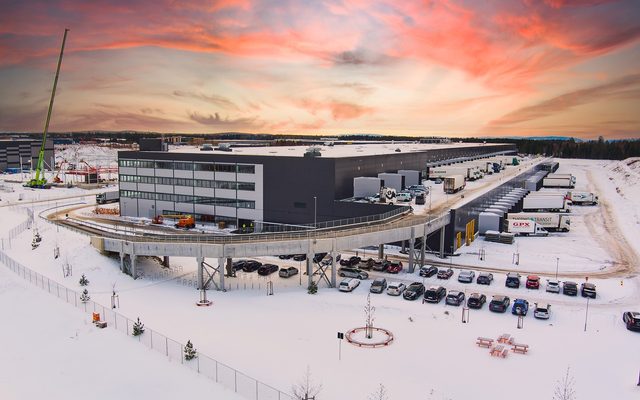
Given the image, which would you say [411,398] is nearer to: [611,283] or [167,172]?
[611,283]

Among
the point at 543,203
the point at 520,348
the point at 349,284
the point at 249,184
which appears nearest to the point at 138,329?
the point at 349,284

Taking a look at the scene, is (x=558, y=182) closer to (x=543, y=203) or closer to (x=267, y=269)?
(x=543, y=203)

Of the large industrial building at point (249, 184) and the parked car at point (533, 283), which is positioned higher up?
the large industrial building at point (249, 184)

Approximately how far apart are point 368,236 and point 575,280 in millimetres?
20528

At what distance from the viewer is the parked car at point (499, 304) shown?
38.5m

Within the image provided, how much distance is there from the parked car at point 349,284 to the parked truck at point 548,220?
118 ft

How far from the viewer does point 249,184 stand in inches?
2808

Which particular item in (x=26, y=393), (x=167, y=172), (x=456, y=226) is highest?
(x=167, y=172)

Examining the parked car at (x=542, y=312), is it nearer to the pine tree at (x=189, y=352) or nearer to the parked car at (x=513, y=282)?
the parked car at (x=513, y=282)

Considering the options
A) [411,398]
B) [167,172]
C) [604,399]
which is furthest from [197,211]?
[604,399]

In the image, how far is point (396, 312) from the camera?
3853cm

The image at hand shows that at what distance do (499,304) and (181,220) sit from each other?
48.3 m

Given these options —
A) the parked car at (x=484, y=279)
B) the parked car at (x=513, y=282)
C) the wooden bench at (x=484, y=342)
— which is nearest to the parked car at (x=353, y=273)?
the parked car at (x=484, y=279)

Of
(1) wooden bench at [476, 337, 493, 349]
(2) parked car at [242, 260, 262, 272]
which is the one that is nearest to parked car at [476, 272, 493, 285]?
(1) wooden bench at [476, 337, 493, 349]
